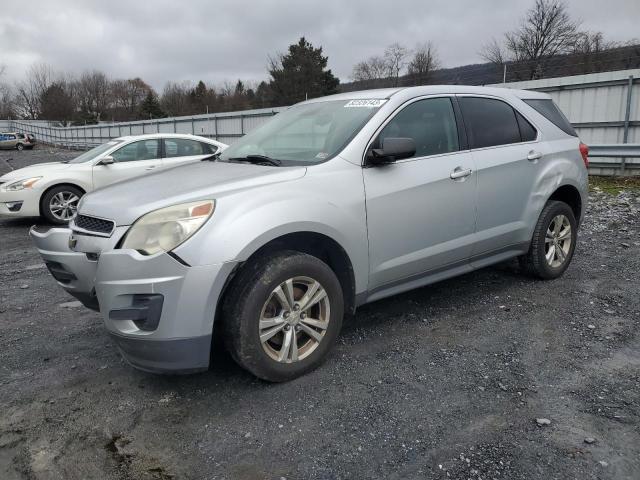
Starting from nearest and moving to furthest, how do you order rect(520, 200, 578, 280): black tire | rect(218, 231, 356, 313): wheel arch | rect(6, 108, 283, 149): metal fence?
rect(218, 231, 356, 313): wheel arch
rect(520, 200, 578, 280): black tire
rect(6, 108, 283, 149): metal fence

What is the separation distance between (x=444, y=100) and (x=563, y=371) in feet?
7.07

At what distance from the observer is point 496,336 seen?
371cm

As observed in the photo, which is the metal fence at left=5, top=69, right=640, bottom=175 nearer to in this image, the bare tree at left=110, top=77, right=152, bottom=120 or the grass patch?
the grass patch

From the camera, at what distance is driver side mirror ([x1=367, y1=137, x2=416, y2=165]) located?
3244mm

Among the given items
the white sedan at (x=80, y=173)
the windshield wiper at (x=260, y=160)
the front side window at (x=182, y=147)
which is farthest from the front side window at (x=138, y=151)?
the windshield wiper at (x=260, y=160)

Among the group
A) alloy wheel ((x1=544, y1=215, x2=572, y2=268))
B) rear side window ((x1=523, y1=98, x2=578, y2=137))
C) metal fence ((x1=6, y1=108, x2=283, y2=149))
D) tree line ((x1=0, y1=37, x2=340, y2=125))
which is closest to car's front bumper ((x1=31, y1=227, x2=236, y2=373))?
alloy wheel ((x1=544, y1=215, x2=572, y2=268))

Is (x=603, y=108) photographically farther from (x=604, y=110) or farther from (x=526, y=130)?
(x=526, y=130)

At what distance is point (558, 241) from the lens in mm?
4816

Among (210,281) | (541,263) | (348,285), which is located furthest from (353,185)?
(541,263)

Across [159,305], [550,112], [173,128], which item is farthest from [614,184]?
[173,128]

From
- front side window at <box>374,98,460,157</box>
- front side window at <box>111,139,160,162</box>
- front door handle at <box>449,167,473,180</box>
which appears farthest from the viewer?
front side window at <box>111,139,160,162</box>

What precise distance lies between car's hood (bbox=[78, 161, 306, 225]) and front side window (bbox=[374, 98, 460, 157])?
2.83 ft

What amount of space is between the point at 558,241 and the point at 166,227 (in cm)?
374

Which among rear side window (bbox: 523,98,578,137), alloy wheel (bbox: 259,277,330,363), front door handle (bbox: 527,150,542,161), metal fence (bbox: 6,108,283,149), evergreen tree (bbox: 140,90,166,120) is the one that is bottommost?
alloy wheel (bbox: 259,277,330,363)
